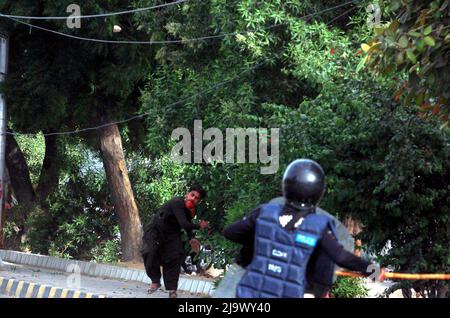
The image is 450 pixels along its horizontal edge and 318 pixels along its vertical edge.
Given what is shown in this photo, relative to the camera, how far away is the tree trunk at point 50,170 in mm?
26594

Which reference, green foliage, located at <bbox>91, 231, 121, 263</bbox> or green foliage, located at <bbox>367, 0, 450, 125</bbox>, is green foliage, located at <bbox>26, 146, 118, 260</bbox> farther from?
green foliage, located at <bbox>367, 0, 450, 125</bbox>

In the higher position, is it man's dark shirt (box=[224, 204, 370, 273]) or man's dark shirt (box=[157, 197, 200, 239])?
man's dark shirt (box=[224, 204, 370, 273])

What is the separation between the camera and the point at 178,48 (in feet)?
57.4

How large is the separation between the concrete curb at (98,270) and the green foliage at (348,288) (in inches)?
123

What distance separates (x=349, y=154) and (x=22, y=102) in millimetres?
12368

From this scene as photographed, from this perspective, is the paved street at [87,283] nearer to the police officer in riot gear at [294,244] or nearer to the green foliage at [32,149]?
the police officer in riot gear at [294,244]

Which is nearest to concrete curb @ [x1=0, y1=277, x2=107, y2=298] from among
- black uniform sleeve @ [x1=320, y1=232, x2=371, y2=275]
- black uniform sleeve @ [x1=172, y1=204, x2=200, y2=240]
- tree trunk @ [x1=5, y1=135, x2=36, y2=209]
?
black uniform sleeve @ [x1=172, y1=204, x2=200, y2=240]

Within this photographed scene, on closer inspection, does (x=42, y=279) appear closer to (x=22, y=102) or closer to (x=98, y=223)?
(x=22, y=102)

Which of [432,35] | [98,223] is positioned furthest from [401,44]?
[98,223]

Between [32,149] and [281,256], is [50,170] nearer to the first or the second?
[32,149]

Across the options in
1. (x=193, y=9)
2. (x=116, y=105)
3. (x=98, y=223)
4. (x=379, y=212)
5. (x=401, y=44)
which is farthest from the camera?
(x=98, y=223)

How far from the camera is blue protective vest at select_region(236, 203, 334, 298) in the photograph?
19.1 ft

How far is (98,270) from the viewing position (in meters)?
20.0

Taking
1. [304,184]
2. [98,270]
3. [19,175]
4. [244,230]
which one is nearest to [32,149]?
[19,175]
